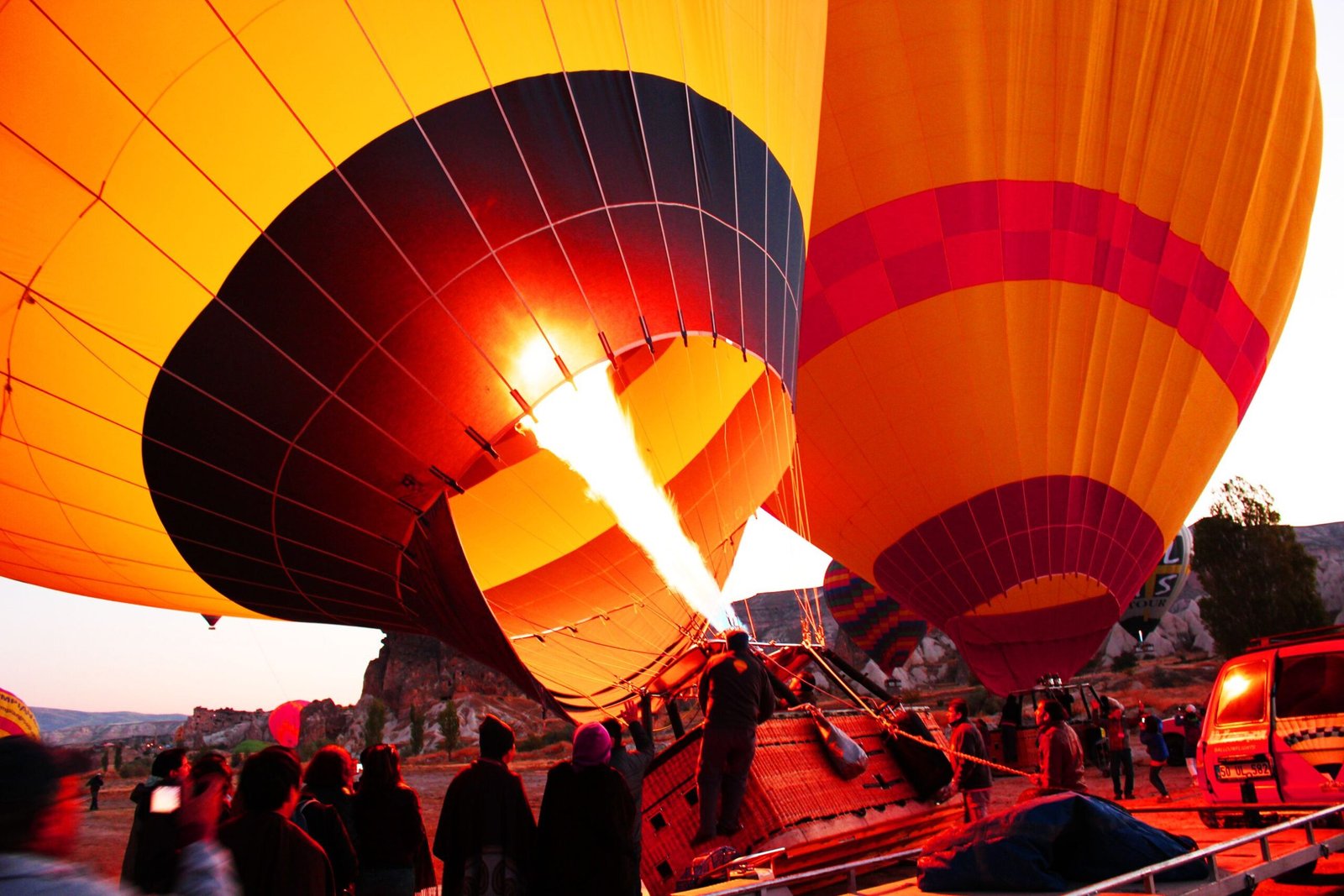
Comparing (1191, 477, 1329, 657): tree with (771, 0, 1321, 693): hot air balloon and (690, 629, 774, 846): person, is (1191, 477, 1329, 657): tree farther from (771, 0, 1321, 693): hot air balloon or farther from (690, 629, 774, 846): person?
(690, 629, 774, 846): person

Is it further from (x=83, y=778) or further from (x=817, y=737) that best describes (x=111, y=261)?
(x=817, y=737)

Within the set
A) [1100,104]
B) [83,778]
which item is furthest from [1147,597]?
[83,778]

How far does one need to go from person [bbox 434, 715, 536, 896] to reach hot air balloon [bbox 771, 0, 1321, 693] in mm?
8037

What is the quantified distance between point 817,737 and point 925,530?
8.20 meters

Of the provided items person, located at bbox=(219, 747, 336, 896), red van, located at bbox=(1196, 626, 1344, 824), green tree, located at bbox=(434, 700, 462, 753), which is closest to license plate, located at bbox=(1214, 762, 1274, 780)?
red van, located at bbox=(1196, 626, 1344, 824)

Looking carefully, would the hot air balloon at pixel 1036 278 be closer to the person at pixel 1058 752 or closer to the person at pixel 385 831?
the person at pixel 1058 752

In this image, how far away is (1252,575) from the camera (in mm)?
40312

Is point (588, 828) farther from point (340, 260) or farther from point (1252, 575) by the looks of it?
point (1252, 575)

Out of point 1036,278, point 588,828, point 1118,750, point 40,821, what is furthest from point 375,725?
point 40,821

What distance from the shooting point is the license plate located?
4.94m

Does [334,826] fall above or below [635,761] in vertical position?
below

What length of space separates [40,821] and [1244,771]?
18.2 ft

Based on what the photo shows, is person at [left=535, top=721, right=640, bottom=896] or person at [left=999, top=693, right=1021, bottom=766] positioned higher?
person at [left=999, top=693, right=1021, bottom=766]

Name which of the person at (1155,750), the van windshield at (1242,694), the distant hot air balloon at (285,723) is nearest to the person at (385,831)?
the van windshield at (1242,694)
